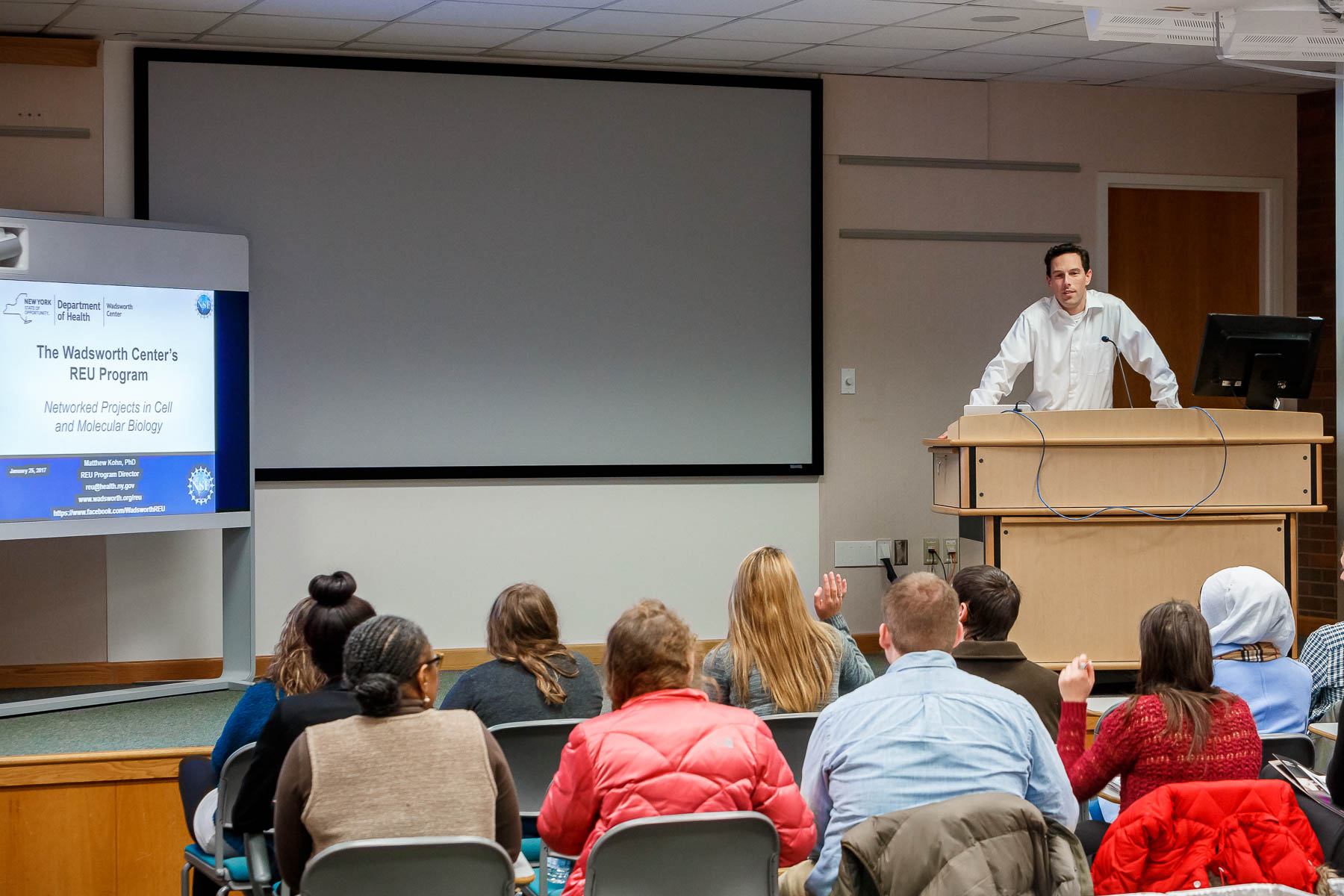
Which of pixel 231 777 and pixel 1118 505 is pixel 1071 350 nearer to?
pixel 1118 505

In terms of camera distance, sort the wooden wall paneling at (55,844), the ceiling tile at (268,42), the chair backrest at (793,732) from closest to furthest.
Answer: the chair backrest at (793,732) < the wooden wall paneling at (55,844) < the ceiling tile at (268,42)

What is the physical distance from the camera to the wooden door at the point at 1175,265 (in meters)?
7.03

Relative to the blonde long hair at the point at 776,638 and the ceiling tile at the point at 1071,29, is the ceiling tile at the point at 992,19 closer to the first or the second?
the ceiling tile at the point at 1071,29

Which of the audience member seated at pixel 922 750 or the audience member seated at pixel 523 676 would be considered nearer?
the audience member seated at pixel 922 750

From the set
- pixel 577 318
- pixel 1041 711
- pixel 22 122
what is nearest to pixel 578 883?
pixel 1041 711

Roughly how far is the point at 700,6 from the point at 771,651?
300cm

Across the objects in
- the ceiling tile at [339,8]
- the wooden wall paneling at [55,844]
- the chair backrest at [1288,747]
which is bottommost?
the wooden wall paneling at [55,844]

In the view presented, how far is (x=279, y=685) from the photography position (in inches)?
114

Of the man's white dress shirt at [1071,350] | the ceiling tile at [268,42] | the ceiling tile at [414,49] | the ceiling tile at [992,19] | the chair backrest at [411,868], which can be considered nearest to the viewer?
the chair backrest at [411,868]

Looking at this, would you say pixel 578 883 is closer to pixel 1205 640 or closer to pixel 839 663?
pixel 839 663

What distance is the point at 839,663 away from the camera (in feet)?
9.97

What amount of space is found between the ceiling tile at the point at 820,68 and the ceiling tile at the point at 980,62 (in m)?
0.23

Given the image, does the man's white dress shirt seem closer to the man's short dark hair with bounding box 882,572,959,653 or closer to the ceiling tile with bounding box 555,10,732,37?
the ceiling tile with bounding box 555,10,732,37

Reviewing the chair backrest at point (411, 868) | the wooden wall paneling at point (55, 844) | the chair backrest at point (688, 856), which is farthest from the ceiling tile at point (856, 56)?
the chair backrest at point (411, 868)
